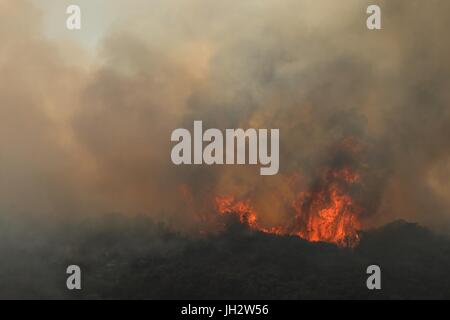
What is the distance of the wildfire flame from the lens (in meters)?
103

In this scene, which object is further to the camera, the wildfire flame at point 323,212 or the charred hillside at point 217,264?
the wildfire flame at point 323,212

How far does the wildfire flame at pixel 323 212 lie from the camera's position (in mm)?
103062

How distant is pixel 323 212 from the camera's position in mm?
104812

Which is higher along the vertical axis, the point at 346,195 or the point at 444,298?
the point at 346,195

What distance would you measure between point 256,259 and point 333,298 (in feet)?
41.0

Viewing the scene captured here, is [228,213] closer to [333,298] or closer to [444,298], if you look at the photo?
[333,298]

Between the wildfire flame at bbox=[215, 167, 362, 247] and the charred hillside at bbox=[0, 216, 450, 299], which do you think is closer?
the charred hillside at bbox=[0, 216, 450, 299]

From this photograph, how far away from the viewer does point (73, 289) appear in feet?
287

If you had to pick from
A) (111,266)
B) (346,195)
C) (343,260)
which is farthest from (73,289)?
(346,195)
